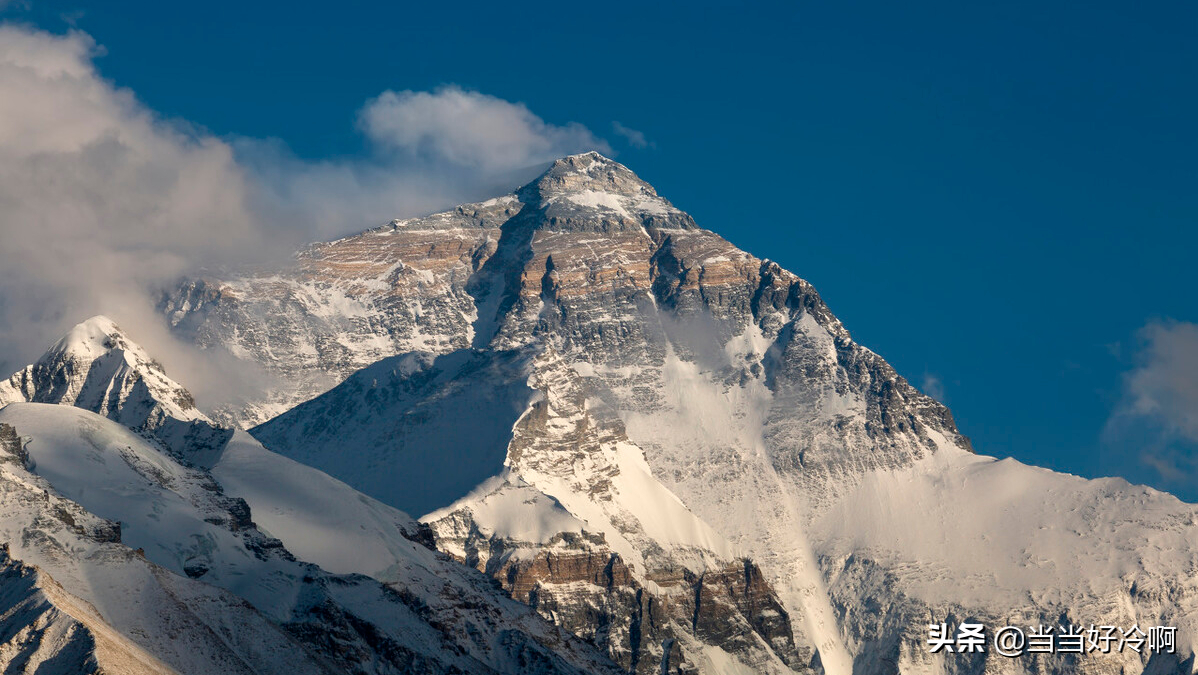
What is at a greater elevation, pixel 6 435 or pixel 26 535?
pixel 6 435

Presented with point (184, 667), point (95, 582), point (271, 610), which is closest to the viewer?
point (184, 667)

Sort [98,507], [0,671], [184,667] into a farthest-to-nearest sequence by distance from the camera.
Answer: [98,507] → [184,667] → [0,671]

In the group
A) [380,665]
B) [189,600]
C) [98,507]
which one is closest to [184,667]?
[189,600]

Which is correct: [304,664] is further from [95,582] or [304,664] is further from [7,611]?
[7,611]

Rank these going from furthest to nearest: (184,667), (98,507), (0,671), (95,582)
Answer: (98,507) < (95,582) < (184,667) < (0,671)

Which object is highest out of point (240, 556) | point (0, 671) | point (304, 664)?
point (240, 556)

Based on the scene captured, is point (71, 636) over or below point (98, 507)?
below

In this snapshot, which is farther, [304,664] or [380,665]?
[380,665]

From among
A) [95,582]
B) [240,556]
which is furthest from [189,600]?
[240,556]

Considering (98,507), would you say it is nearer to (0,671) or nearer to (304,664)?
(304,664)
